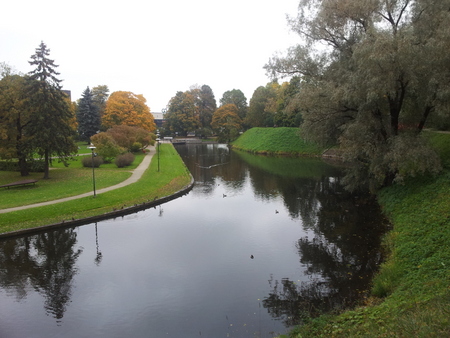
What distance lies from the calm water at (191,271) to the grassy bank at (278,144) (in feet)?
101

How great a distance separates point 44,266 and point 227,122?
66126mm

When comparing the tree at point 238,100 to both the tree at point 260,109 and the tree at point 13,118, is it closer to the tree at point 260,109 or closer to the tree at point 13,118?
the tree at point 260,109

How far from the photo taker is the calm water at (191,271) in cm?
859

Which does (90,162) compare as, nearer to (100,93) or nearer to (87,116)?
(87,116)

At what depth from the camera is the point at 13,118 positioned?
79.9ft

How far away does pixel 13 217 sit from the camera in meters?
15.9

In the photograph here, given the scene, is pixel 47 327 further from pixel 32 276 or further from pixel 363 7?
pixel 363 7

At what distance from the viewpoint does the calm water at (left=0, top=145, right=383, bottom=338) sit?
28.2 feet

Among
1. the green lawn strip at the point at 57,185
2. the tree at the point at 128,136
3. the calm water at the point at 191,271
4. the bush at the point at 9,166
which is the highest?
the tree at the point at 128,136

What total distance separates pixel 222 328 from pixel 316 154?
43.0 metres

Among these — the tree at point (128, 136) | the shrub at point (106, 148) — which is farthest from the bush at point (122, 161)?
the tree at point (128, 136)

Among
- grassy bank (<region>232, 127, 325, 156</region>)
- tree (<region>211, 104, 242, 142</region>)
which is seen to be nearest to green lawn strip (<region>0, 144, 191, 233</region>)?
grassy bank (<region>232, 127, 325, 156</region>)

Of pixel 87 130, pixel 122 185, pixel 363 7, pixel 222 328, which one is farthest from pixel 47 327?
pixel 87 130

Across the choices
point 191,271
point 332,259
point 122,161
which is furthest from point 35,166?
point 332,259
